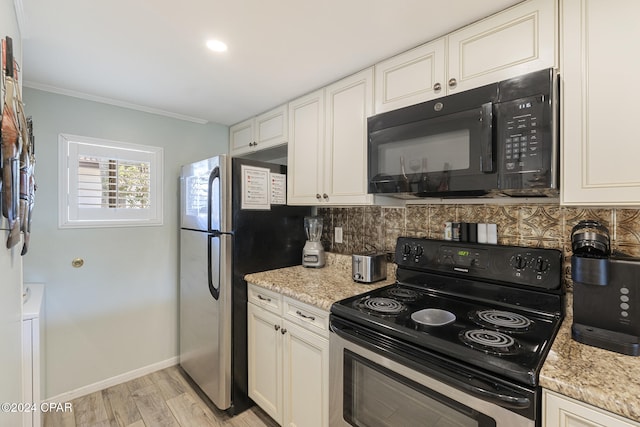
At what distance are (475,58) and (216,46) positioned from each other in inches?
51.1

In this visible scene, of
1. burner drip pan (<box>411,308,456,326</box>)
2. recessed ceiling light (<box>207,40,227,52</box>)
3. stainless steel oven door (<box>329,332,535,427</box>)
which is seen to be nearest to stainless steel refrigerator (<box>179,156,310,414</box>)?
recessed ceiling light (<box>207,40,227,52</box>)

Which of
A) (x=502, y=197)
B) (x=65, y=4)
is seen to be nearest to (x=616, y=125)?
(x=502, y=197)

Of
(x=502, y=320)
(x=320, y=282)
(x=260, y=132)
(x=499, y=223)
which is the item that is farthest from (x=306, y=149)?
(x=502, y=320)

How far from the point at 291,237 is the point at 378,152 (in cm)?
106

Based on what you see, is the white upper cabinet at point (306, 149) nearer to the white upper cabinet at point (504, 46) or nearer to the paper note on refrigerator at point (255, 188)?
the paper note on refrigerator at point (255, 188)

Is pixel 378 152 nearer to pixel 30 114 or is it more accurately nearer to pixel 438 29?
pixel 438 29

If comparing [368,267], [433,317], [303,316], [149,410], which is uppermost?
[368,267]

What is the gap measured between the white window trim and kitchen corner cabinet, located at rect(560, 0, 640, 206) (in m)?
2.79

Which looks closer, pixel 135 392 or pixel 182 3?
pixel 182 3

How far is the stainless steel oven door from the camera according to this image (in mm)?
970

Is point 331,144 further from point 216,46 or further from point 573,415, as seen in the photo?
point 573,415

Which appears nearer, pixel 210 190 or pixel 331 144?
pixel 331 144

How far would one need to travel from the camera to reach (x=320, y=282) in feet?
6.26

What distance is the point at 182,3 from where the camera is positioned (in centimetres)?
127
